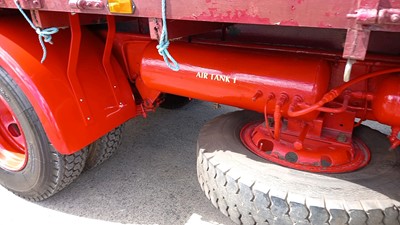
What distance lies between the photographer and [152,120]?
3.43 m

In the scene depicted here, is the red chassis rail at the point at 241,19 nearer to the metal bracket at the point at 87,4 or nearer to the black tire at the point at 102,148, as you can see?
the metal bracket at the point at 87,4

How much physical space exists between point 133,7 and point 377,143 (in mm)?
1620

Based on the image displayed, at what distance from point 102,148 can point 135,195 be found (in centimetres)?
43

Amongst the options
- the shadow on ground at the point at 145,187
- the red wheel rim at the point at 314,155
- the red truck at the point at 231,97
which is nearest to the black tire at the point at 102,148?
the red truck at the point at 231,97

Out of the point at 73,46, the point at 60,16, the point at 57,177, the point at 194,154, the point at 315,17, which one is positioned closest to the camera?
the point at 315,17

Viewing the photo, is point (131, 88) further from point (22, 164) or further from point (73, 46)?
point (22, 164)

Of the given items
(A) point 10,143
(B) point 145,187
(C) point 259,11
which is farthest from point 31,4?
(B) point 145,187

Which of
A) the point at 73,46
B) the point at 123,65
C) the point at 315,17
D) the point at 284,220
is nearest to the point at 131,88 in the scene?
the point at 123,65

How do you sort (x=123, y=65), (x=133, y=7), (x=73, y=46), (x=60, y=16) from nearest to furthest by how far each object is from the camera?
1. (x=133, y=7)
2. (x=60, y=16)
3. (x=73, y=46)
4. (x=123, y=65)

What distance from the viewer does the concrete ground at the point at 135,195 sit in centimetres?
210

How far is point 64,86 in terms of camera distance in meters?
1.90

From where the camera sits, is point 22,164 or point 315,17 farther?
point 22,164

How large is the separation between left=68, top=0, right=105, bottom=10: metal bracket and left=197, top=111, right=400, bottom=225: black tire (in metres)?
0.95

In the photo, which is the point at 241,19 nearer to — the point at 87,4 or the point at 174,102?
the point at 87,4
